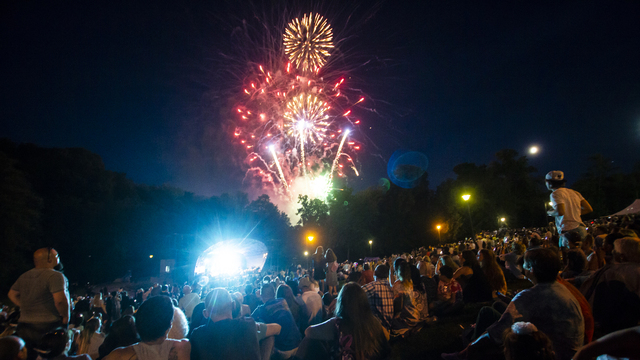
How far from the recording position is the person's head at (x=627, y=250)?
315 cm

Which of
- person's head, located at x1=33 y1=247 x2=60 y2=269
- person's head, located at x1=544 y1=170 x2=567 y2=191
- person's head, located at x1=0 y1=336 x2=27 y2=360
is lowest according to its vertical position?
person's head, located at x1=0 y1=336 x2=27 y2=360

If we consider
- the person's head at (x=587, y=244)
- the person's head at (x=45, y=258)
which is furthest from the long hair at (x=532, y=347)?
the person's head at (x=587, y=244)

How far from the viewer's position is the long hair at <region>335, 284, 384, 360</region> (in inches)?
123

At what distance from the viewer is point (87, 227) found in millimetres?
29891

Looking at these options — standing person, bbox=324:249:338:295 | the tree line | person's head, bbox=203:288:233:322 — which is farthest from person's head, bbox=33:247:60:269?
Answer: the tree line

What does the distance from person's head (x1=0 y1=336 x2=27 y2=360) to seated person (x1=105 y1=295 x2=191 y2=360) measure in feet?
2.64

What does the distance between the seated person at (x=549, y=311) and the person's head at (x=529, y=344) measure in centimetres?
55

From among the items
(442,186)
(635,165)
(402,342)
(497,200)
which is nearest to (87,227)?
(402,342)

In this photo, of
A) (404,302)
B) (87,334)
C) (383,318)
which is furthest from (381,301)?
(87,334)

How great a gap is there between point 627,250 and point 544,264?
1491mm

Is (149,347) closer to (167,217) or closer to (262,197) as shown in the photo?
(167,217)

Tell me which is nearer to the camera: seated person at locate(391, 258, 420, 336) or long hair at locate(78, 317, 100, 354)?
long hair at locate(78, 317, 100, 354)

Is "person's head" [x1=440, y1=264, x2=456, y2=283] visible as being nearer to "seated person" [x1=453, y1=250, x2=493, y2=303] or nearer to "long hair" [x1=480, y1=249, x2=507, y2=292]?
"seated person" [x1=453, y1=250, x2=493, y2=303]

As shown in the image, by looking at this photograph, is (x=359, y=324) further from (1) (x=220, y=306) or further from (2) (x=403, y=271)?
(2) (x=403, y=271)
